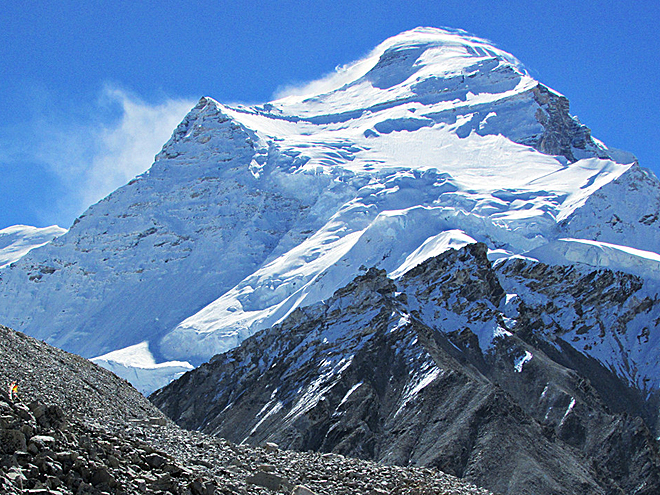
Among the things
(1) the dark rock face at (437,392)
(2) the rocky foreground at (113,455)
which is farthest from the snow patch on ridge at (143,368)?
(2) the rocky foreground at (113,455)

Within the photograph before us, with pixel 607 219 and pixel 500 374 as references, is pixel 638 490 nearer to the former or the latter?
pixel 500 374

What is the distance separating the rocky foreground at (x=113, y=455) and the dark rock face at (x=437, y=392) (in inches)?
1300

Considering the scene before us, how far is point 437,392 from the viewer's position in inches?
3157

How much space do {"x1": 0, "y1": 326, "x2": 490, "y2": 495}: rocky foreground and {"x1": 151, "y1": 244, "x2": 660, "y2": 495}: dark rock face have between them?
108ft

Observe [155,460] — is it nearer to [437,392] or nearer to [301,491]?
[301,491]

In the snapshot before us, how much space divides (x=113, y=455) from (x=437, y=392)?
6237 centimetres

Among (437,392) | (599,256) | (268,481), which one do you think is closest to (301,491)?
(268,481)

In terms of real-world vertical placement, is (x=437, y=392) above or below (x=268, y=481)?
above

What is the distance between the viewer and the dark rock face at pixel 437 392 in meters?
70.9

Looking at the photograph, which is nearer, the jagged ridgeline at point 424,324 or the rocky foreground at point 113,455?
the rocky foreground at point 113,455

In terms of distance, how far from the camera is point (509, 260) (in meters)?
144

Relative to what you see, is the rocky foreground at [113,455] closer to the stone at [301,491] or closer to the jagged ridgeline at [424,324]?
the stone at [301,491]

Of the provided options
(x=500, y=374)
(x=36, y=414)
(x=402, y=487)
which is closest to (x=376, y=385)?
(x=500, y=374)

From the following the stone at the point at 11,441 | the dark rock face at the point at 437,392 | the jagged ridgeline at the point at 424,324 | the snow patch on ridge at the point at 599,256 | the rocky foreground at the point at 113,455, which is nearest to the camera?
the stone at the point at 11,441
